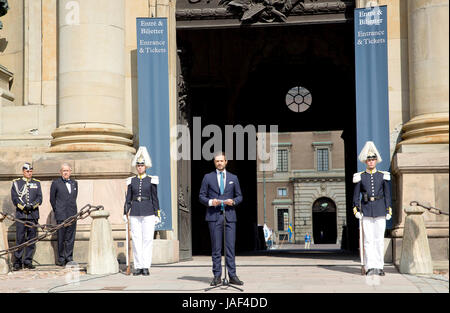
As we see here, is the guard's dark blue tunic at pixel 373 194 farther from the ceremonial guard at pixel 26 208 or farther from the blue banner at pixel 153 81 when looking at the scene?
the ceremonial guard at pixel 26 208

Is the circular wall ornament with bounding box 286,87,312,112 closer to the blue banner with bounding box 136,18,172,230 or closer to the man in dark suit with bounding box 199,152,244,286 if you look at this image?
the blue banner with bounding box 136,18,172,230

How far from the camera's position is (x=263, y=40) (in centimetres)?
2509

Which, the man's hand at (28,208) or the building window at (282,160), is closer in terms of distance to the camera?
the man's hand at (28,208)

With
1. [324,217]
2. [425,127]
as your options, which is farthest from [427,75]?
[324,217]

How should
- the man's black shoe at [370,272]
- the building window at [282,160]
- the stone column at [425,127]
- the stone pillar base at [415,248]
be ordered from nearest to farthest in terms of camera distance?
the stone pillar base at [415,248] → the man's black shoe at [370,272] → the stone column at [425,127] → the building window at [282,160]

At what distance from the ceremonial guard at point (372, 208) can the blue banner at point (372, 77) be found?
2857 millimetres

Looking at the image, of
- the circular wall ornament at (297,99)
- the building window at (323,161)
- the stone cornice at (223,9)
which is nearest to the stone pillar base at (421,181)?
the stone cornice at (223,9)

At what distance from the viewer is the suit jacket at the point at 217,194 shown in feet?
36.9

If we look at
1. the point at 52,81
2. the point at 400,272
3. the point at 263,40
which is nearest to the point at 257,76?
the point at 263,40

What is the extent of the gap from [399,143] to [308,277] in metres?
4.72

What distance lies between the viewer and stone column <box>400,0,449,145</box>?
1515 centimetres

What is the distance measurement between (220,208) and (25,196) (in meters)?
5.31

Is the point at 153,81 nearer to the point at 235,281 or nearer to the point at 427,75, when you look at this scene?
the point at 427,75

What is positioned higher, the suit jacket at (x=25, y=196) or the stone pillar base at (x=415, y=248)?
the suit jacket at (x=25, y=196)
